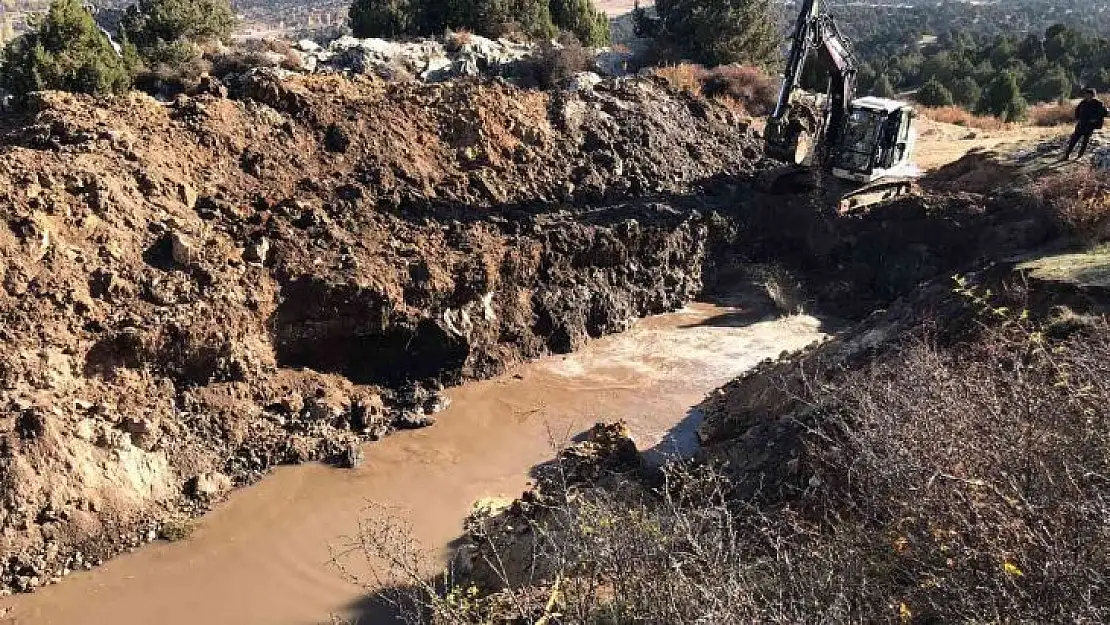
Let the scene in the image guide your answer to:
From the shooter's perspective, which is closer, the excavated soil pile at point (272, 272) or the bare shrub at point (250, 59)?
the excavated soil pile at point (272, 272)

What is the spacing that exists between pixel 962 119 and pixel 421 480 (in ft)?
80.0

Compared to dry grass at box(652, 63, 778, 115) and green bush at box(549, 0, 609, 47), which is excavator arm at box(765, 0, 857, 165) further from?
green bush at box(549, 0, 609, 47)

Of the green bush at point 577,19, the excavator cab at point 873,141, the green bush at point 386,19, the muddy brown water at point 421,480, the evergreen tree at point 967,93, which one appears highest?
the green bush at point 577,19

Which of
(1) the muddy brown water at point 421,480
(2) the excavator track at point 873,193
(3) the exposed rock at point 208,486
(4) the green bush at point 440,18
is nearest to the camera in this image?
(1) the muddy brown water at point 421,480

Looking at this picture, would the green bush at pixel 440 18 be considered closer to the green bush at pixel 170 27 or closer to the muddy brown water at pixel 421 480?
the green bush at pixel 170 27

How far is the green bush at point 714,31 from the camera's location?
26.2 metres

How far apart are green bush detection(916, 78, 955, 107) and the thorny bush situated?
97.5 ft

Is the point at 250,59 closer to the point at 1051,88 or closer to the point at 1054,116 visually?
the point at 1054,116

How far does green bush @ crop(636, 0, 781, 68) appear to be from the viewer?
2620 cm

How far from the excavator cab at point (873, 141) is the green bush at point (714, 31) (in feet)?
35.0

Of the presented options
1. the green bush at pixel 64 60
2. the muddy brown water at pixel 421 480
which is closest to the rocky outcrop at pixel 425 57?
the green bush at pixel 64 60

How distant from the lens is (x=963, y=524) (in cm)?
452

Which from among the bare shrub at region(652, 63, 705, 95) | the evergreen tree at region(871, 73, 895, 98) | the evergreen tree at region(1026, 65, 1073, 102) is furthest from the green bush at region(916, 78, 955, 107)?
the bare shrub at region(652, 63, 705, 95)

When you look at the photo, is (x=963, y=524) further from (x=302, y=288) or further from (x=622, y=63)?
(x=622, y=63)
